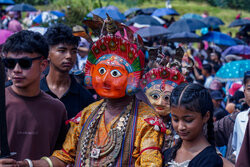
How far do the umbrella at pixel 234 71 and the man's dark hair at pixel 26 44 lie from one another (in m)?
4.05

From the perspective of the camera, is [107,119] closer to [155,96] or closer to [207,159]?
[155,96]

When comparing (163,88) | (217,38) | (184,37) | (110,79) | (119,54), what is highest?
(119,54)

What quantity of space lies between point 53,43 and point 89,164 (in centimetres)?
184

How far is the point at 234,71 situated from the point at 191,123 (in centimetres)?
407

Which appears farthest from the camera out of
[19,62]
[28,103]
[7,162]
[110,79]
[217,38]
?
[217,38]

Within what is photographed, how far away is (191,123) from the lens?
10.1 feet

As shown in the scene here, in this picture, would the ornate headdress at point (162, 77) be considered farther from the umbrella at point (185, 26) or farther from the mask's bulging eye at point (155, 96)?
the umbrella at point (185, 26)

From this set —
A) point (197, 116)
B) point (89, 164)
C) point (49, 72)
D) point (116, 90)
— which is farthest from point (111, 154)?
point (49, 72)

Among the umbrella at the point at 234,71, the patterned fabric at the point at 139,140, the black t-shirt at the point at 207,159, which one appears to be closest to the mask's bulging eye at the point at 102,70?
the patterned fabric at the point at 139,140

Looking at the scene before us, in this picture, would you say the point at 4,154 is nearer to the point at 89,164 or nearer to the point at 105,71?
the point at 89,164

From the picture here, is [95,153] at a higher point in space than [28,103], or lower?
lower

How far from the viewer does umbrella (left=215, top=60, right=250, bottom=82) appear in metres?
6.65

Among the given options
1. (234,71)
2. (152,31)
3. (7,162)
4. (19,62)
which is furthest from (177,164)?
(152,31)

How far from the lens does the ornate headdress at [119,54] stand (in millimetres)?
3559
